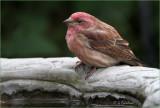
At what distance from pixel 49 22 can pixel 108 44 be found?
2.67 meters

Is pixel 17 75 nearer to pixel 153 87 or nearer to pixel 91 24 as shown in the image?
pixel 91 24

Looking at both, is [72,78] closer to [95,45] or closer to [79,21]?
[95,45]

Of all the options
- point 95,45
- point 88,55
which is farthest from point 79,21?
point 88,55

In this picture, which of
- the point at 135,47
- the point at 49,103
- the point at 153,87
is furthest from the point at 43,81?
the point at 135,47

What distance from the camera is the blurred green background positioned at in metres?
6.71

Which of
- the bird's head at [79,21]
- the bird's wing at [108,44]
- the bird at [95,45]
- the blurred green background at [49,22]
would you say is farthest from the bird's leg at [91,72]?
the blurred green background at [49,22]

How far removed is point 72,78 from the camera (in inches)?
175

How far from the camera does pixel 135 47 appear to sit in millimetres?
7504

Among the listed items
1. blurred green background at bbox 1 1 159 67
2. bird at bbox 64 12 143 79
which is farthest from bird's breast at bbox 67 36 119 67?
blurred green background at bbox 1 1 159 67

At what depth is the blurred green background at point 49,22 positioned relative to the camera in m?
6.71

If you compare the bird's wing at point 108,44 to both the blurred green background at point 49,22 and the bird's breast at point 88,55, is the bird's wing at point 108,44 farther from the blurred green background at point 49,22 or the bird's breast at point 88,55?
the blurred green background at point 49,22

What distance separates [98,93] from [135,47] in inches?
139

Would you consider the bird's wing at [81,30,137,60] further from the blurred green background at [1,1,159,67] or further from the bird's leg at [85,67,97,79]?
the blurred green background at [1,1,159,67]

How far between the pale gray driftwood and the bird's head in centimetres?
45
